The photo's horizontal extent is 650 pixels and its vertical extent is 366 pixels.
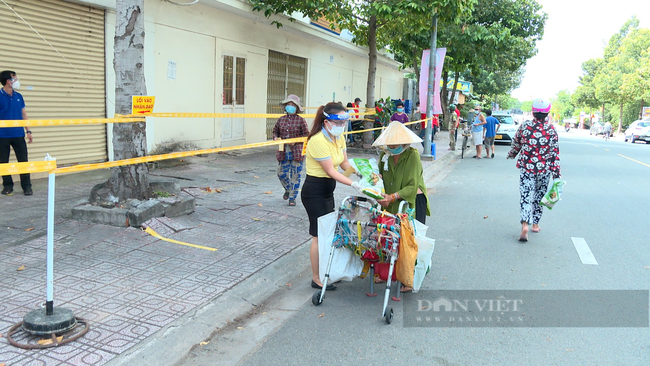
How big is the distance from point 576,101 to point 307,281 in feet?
268

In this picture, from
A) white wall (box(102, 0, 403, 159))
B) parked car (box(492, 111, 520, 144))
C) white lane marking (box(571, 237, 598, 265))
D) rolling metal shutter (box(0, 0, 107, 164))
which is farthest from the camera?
parked car (box(492, 111, 520, 144))

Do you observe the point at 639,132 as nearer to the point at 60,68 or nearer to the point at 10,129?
the point at 60,68

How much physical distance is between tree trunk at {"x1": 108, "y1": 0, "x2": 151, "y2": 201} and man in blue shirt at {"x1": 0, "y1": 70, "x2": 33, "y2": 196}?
2086 mm

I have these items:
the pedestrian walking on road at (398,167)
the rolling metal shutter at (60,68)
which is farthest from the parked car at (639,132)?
the pedestrian walking on road at (398,167)

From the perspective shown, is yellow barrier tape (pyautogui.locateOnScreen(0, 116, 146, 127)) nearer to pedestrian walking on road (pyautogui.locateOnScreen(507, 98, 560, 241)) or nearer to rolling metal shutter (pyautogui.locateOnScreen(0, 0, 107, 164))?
rolling metal shutter (pyautogui.locateOnScreen(0, 0, 107, 164))

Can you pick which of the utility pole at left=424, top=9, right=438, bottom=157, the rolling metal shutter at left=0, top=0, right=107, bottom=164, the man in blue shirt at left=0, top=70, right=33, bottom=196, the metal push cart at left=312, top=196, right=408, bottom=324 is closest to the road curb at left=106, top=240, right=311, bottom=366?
the metal push cart at left=312, top=196, right=408, bottom=324

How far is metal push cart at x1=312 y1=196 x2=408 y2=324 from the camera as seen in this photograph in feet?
13.7

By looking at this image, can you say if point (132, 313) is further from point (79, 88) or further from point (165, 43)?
point (165, 43)

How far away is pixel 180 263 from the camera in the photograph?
16.9ft

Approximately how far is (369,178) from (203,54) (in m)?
9.87

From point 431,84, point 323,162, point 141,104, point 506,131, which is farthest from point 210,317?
point 506,131

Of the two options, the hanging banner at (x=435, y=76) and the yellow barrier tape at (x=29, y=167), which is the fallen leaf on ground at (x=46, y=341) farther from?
the hanging banner at (x=435, y=76)

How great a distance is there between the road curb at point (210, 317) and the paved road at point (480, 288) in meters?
0.08

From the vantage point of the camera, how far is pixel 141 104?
6.30 m
